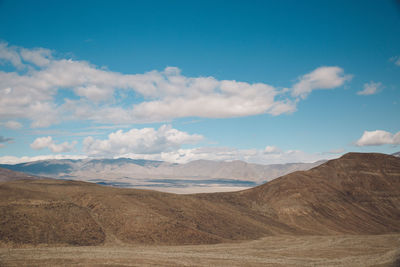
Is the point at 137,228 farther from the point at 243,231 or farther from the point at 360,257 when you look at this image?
the point at 360,257

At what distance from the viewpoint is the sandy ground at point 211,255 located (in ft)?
118

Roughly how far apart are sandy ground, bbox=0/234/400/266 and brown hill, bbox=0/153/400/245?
20.0 feet

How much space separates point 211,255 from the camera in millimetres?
42219

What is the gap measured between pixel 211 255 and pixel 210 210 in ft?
109

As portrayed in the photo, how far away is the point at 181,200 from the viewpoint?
78.6 metres

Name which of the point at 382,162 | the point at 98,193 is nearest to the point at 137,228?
the point at 98,193

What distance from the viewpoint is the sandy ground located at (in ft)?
118

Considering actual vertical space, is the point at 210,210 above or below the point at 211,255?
above

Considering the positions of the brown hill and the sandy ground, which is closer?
the sandy ground

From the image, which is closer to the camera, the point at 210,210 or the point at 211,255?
the point at 211,255

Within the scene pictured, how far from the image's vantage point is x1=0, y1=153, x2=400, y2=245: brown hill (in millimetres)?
51438

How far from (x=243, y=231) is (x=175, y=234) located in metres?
17.2

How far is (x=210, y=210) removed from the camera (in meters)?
75.3

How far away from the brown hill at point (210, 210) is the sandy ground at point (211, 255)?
6100 mm
